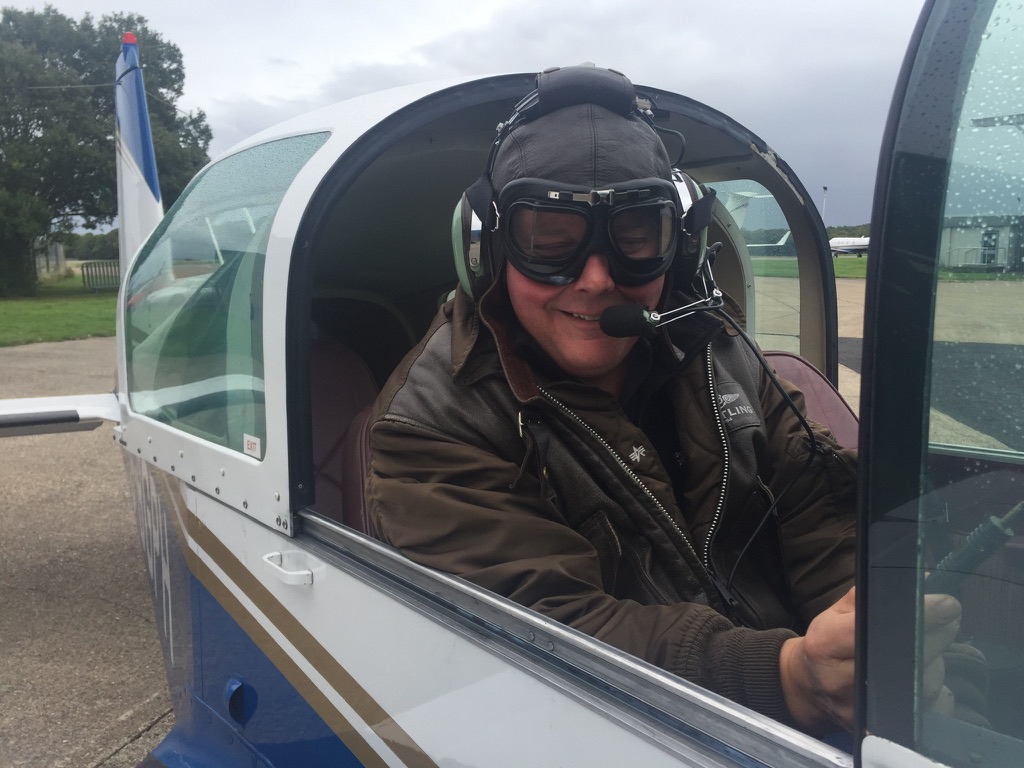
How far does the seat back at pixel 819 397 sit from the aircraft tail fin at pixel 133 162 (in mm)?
3619

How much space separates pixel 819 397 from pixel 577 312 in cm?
95

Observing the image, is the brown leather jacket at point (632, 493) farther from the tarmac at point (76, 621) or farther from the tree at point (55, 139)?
the tree at point (55, 139)

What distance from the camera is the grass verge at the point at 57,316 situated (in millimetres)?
15006

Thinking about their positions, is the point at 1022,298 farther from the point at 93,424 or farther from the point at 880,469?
the point at 93,424

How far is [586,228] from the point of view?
1221 millimetres

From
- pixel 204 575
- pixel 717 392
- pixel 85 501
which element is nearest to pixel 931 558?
pixel 717 392

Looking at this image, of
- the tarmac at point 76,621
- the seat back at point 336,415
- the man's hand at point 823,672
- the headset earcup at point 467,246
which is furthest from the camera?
the tarmac at point 76,621

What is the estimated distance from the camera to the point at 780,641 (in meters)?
0.93

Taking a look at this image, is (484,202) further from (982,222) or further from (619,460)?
(982,222)

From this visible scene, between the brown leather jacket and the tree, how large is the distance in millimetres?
31883

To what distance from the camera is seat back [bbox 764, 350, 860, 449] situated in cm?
191

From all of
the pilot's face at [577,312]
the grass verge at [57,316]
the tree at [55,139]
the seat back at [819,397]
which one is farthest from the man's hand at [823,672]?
the tree at [55,139]

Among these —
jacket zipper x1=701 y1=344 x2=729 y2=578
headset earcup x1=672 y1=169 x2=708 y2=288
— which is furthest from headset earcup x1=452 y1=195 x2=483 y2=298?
jacket zipper x1=701 y1=344 x2=729 y2=578

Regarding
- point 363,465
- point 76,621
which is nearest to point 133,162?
point 76,621
